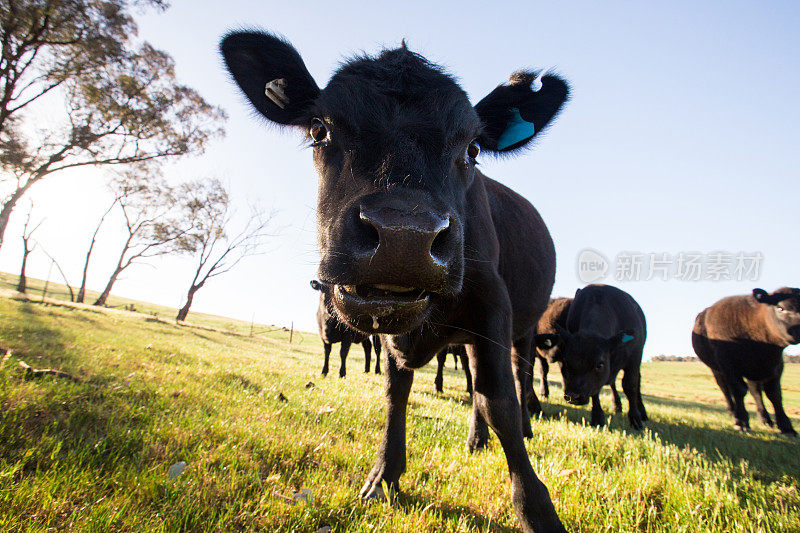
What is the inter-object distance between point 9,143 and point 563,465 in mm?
24408

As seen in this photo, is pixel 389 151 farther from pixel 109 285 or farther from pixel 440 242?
pixel 109 285

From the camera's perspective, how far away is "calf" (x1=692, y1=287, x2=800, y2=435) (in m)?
8.88

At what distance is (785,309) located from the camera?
916 cm

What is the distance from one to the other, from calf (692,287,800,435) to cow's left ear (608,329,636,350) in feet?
12.3

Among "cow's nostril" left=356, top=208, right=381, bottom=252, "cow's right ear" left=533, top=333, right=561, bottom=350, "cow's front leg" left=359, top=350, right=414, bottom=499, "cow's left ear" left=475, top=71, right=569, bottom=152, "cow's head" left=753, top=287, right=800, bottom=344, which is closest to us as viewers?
"cow's nostril" left=356, top=208, right=381, bottom=252

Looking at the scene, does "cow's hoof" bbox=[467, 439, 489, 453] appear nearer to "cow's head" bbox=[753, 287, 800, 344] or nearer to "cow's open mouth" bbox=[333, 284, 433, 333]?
"cow's open mouth" bbox=[333, 284, 433, 333]

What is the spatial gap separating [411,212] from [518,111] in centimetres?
237

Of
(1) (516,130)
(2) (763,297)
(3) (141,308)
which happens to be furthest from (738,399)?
(3) (141,308)

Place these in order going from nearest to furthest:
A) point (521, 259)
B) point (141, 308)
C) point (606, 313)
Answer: point (521, 259)
point (606, 313)
point (141, 308)

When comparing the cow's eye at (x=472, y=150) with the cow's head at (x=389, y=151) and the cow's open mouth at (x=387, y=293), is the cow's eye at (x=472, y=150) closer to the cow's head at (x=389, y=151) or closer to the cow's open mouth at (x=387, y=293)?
the cow's head at (x=389, y=151)

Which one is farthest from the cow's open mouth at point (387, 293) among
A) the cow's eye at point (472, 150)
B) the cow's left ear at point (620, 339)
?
the cow's left ear at point (620, 339)

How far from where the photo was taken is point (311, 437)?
10.4ft

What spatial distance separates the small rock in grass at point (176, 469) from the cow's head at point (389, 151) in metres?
1.41

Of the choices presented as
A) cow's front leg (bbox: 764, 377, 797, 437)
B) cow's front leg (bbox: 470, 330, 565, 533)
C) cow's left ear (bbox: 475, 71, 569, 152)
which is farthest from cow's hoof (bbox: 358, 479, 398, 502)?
cow's front leg (bbox: 764, 377, 797, 437)
